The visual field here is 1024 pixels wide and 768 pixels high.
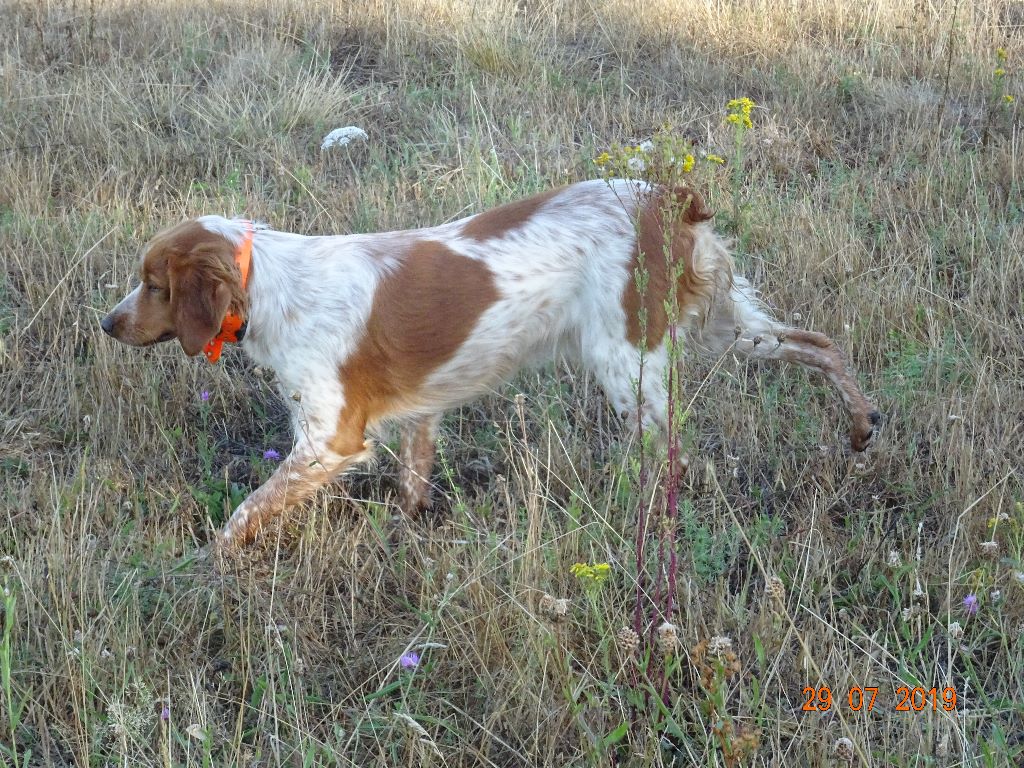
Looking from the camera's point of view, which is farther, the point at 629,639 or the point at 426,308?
the point at 426,308

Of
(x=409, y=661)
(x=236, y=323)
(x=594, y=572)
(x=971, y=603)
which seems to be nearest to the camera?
(x=594, y=572)

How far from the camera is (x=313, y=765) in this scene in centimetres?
243

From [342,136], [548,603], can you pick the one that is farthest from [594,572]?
[342,136]

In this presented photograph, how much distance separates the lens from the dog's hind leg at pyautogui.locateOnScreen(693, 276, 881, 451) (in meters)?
3.89

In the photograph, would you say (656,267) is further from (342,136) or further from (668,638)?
(342,136)

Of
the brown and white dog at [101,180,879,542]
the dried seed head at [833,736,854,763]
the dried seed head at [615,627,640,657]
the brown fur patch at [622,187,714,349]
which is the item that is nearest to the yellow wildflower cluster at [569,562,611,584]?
the dried seed head at [615,627,640,657]

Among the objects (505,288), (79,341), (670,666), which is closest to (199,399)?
(79,341)

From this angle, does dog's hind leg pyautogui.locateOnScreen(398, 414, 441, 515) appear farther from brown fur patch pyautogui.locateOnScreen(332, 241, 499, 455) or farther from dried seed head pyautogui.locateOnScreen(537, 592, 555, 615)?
dried seed head pyautogui.locateOnScreen(537, 592, 555, 615)

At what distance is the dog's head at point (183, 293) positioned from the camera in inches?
131

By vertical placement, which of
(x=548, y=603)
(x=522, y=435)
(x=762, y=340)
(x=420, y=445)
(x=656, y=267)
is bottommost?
(x=420, y=445)

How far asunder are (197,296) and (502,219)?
3.35 feet

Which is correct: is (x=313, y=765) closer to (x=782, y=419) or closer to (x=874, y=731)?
Result: (x=874, y=731)

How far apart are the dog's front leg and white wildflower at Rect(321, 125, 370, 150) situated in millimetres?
2527
